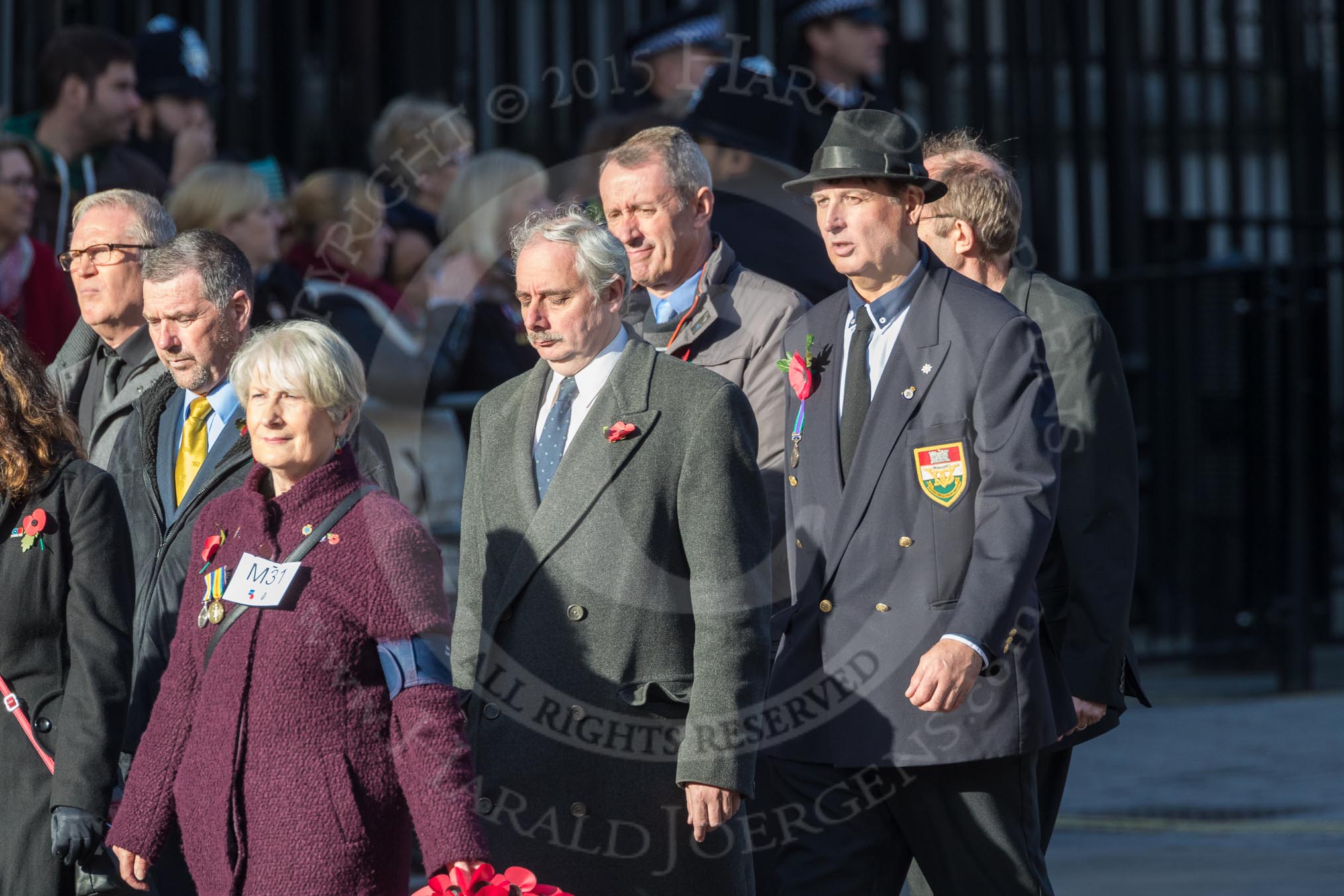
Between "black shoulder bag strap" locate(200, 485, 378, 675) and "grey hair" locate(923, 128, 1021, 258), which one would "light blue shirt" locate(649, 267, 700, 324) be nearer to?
"grey hair" locate(923, 128, 1021, 258)

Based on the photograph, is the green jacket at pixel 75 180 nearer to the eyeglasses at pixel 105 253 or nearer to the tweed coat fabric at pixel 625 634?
the eyeglasses at pixel 105 253

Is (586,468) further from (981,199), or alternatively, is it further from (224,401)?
(981,199)

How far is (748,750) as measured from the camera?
3842 millimetres

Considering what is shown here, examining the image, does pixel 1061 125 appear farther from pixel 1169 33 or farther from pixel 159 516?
pixel 159 516

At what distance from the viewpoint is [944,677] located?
147 inches

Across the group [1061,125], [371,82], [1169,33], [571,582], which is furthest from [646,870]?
[1061,125]

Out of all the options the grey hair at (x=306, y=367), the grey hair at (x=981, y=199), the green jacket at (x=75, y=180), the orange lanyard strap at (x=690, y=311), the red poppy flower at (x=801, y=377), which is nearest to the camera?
the grey hair at (x=306, y=367)

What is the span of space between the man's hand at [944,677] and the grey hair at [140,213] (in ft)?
7.52

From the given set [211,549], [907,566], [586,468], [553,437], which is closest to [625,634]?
[586,468]

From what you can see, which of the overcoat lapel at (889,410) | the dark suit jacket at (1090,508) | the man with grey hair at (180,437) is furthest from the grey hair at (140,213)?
the dark suit jacket at (1090,508)

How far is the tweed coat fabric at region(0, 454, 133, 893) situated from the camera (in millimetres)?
4016

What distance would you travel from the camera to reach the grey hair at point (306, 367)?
3.68 meters

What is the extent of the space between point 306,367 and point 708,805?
1.08m

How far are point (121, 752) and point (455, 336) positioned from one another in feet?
7.17
